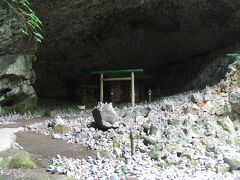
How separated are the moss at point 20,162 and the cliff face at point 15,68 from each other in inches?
239

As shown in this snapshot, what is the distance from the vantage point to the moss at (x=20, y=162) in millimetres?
5465

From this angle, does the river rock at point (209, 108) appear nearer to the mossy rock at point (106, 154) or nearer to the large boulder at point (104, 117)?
the large boulder at point (104, 117)

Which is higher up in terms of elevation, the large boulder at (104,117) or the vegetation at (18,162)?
the large boulder at (104,117)

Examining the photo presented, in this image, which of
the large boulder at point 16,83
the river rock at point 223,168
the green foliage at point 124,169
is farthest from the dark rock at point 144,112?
the large boulder at point 16,83

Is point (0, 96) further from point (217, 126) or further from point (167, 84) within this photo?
point (167, 84)

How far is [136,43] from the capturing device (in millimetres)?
15258

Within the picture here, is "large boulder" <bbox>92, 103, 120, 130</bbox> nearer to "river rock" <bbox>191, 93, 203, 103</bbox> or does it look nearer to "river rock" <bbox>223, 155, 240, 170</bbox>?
"river rock" <bbox>223, 155, 240, 170</bbox>

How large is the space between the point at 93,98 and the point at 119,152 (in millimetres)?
11016

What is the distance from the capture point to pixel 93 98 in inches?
685

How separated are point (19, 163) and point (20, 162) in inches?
0.9

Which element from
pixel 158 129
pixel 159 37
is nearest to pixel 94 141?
pixel 158 129

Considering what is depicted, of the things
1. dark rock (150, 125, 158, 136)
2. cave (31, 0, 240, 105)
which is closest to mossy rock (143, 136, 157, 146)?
dark rock (150, 125, 158, 136)

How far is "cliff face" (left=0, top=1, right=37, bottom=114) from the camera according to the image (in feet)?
35.7

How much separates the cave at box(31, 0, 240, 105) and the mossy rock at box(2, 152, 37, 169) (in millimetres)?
7145
